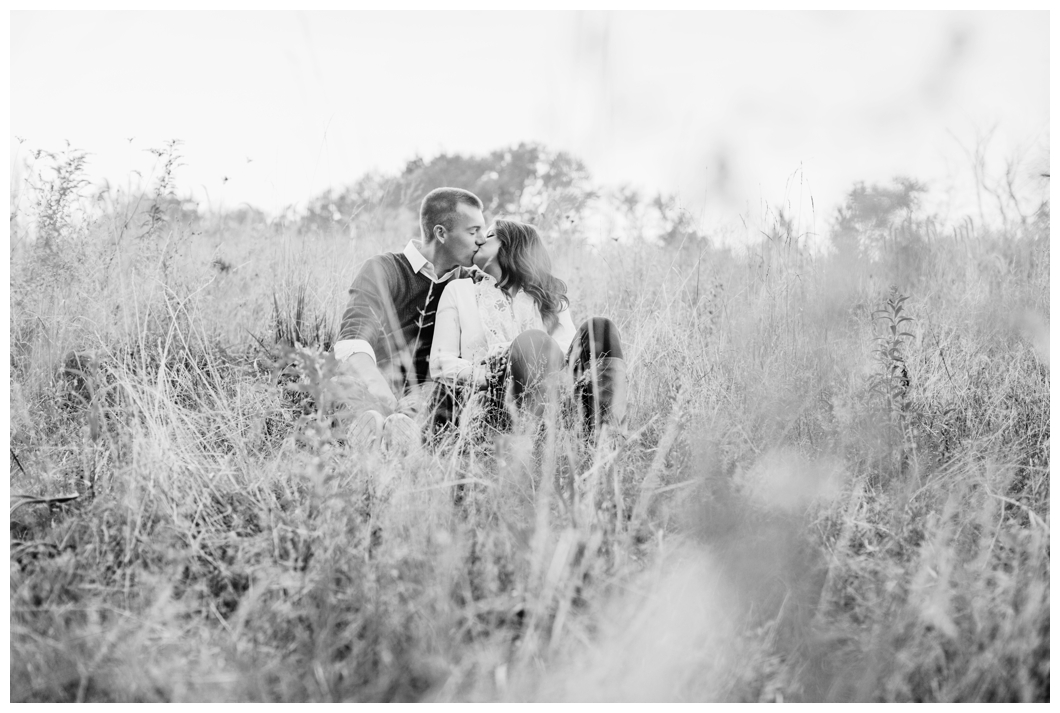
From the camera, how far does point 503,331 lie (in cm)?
268

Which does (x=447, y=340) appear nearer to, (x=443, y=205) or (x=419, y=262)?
(x=419, y=262)

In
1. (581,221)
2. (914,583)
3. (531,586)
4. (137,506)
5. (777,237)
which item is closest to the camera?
(531,586)

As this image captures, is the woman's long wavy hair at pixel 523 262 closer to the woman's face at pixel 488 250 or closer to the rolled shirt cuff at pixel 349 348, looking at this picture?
the woman's face at pixel 488 250

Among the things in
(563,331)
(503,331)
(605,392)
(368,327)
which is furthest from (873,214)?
(368,327)

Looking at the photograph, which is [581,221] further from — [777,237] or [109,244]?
[109,244]

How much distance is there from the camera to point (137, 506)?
71.2 inches

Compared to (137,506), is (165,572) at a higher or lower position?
lower

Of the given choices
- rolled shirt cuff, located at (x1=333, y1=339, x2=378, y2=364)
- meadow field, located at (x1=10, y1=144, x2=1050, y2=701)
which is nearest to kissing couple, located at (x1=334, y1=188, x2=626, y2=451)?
rolled shirt cuff, located at (x1=333, y1=339, x2=378, y2=364)

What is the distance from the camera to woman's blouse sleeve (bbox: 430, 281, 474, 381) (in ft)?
8.30

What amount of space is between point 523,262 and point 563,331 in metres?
0.28
